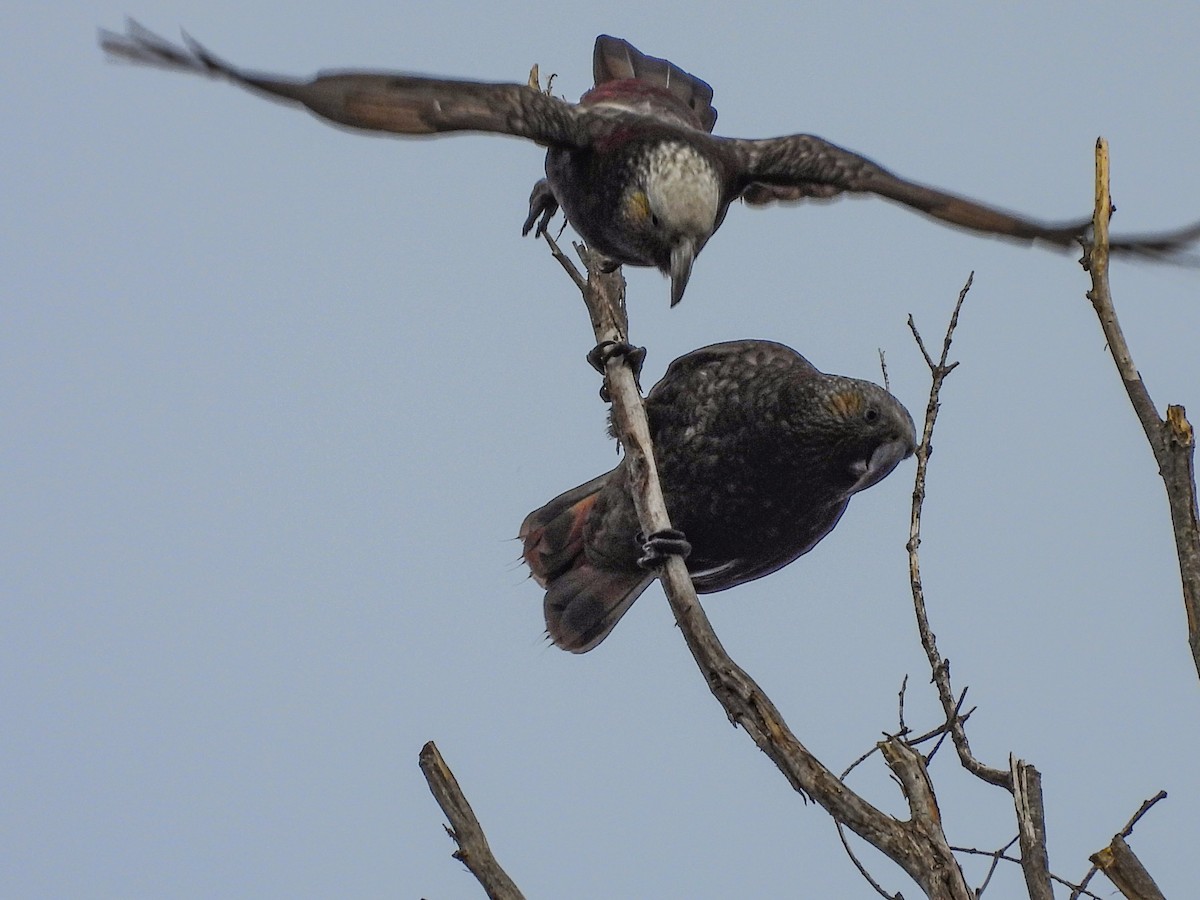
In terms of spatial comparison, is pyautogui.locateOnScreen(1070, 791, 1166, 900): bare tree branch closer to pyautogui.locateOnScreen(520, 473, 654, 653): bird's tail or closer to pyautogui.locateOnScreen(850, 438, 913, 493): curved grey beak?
pyautogui.locateOnScreen(850, 438, 913, 493): curved grey beak

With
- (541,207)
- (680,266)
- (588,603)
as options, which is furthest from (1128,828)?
(541,207)

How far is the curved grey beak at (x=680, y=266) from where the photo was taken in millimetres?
5012

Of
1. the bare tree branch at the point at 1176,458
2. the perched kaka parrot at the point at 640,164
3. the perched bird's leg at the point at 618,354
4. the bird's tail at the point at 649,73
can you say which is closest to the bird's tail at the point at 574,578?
the perched bird's leg at the point at 618,354

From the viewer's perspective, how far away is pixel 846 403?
4.76 m

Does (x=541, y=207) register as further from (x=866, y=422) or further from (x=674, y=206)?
(x=866, y=422)

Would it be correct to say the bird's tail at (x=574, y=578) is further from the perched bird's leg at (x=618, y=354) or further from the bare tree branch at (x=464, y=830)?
the bare tree branch at (x=464, y=830)

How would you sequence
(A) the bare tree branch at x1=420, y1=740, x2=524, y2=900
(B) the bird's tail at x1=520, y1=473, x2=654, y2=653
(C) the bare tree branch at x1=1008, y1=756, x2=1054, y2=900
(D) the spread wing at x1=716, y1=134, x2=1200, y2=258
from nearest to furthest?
(C) the bare tree branch at x1=1008, y1=756, x2=1054, y2=900, (A) the bare tree branch at x1=420, y1=740, x2=524, y2=900, (D) the spread wing at x1=716, y1=134, x2=1200, y2=258, (B) the bird's tail at x1=520, y1=473, x2=654, y2=653

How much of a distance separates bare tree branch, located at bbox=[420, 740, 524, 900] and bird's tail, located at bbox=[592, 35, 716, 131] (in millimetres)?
3687

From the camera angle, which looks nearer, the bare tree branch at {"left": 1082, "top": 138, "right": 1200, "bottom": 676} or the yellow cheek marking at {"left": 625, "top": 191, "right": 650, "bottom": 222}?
the bare tree branch at {"left": 1082, "top": 138, "right": 1200, "bottom": 676}

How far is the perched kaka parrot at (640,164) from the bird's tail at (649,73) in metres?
0.24

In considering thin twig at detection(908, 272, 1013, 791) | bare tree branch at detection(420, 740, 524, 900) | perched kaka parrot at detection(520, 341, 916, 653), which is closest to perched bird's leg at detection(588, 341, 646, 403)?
perched kaka parrot at detection(520, 341, 916, 653)

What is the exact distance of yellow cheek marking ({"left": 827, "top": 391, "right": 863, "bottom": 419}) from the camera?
475 centimetres

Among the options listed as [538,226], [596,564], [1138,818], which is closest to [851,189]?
[538,226]

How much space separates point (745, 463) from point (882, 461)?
46 cm
